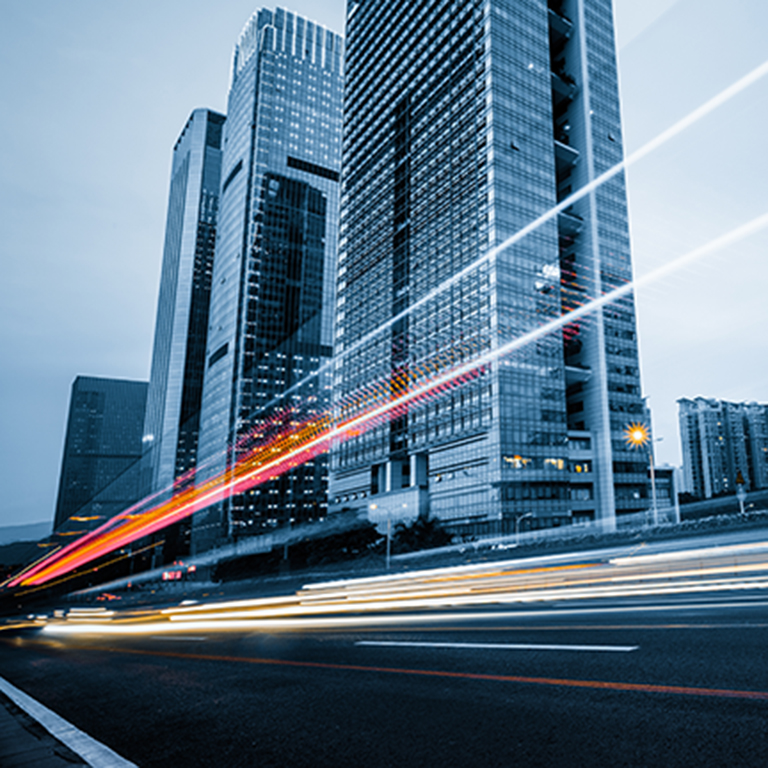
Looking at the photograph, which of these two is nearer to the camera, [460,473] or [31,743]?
[31,743]

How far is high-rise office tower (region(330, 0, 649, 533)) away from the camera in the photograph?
84.3m

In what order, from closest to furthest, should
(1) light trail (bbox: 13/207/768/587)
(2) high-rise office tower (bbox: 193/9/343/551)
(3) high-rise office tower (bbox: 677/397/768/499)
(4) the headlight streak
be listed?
(4) the headlight streak < (1) light trail (bbox: 13/207/768/587) < (3) high-rise office tower (bbox: 677/397/768/499) < (2) high-rise office tower (bbox: 193/9/343/551)

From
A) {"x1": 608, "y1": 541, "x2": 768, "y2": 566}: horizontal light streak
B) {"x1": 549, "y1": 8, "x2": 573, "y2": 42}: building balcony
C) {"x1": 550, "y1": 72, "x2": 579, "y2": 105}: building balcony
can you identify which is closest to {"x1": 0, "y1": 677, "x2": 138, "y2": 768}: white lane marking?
{"x1": 608, "y1": 541, "x2": 768, "y2": 566}: horizontal light streak

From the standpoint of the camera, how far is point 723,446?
132 m

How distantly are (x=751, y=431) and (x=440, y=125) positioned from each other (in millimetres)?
96888

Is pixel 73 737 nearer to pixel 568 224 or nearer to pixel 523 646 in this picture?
pixel 523 646

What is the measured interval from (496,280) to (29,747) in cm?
8353

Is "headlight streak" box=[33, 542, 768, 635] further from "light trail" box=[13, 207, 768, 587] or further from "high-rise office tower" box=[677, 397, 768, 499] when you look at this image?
"high-rise office tower" box=[677, 397, 768, 499]

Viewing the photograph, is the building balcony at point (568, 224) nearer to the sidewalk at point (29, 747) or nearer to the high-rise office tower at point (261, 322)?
the high-rise office tower at point (261, 322)

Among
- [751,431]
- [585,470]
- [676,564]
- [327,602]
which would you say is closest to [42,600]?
[327,602]

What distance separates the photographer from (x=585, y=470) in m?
89.9

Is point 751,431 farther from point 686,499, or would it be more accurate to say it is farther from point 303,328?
point 303,328

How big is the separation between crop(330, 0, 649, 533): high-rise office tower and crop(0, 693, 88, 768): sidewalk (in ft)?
243

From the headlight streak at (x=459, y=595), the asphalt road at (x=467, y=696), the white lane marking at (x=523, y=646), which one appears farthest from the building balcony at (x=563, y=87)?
the white lane marking at (x=523, y=646)
